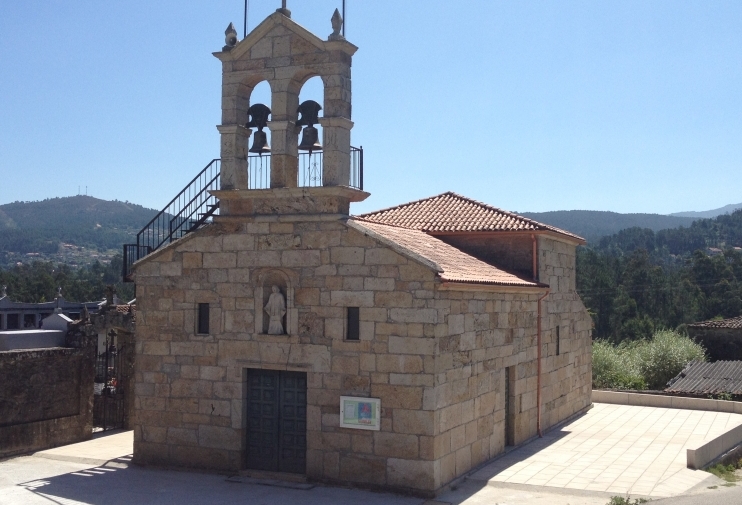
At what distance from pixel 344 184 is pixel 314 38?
98.7 inches

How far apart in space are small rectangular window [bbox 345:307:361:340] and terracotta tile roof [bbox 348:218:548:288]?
130 centimetres

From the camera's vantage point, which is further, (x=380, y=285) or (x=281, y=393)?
(x=281, y=393)

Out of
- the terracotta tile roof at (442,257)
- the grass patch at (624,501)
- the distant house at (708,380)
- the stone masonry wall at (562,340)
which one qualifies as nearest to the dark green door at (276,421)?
the terracotta tile roof at (442,257)

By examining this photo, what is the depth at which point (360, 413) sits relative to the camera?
1213cm

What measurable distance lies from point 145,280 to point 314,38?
17.9 ft

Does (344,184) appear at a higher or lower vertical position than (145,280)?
higher

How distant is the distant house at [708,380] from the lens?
2266 cm

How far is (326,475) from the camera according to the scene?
40.5ft

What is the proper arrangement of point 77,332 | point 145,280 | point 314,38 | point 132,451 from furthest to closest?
point 77,332, point 132,451, point 145,280, point 314,38

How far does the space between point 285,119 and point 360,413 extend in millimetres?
5123

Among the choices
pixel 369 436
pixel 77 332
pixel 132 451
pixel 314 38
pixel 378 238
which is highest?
pixel 314 38

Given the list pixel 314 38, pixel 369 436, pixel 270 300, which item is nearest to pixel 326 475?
pixel 369 436

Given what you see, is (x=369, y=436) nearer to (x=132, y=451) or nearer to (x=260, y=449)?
(x=260, y=449)

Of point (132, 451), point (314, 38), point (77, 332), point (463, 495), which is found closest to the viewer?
point (463, 495)
